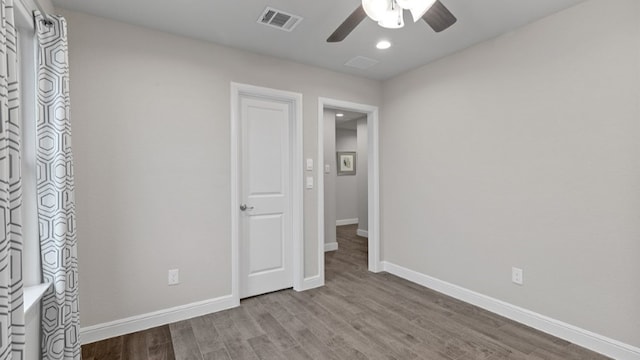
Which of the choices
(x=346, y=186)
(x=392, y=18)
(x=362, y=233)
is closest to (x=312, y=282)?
(x=392, y=18)

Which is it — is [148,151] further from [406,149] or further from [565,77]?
[565,77]

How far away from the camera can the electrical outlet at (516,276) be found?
8.57ft

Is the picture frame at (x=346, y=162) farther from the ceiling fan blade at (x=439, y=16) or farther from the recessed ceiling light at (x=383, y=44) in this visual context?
the ceiling fan blade at (x=439, y=16)

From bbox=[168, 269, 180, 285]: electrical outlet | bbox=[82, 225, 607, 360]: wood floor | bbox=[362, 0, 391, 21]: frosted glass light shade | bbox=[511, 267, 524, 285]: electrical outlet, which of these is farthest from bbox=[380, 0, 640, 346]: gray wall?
bbox=[168, 269, 180, 285]: electrical outlet

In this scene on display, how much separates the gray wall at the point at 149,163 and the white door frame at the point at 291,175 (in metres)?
0.06

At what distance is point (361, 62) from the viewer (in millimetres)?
3340

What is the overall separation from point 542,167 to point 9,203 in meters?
3.35

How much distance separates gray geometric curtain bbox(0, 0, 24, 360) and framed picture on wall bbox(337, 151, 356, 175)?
630 centimetres

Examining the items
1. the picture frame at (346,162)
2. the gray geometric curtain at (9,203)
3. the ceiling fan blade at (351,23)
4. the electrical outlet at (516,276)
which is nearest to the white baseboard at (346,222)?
the picture frame at (346,162)

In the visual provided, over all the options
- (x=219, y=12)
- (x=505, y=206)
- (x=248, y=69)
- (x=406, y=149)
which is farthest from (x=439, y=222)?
(x=219, y=12)

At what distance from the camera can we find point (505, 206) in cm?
272

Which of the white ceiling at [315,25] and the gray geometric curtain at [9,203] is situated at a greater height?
the white ceiling at [315,25]

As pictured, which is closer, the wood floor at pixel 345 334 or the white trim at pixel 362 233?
the wood floor at pixel 345 334

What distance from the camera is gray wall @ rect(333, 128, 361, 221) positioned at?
7.38 metres
